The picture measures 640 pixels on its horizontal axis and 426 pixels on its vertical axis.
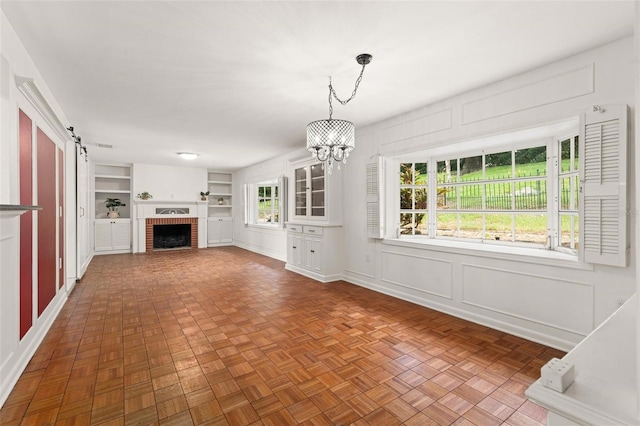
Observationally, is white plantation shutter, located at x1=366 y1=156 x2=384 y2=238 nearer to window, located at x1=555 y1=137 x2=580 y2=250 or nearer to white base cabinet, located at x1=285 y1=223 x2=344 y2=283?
white base cabinet, located at x1=285 y1=223 x2=344 y2=283

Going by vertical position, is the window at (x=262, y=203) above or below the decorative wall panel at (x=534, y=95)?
below

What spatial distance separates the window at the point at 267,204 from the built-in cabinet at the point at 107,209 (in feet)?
11.2

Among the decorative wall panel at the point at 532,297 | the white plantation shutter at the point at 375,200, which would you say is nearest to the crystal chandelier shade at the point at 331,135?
the white plantation shutter at the point at 375,200

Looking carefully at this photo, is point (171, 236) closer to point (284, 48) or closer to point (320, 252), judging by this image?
point (320, 252)

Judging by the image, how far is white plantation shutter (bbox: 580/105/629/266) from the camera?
7.23 feet

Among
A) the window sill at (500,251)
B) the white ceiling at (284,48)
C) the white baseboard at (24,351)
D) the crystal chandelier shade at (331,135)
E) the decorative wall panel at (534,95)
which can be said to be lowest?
the white baseboard at (24,351)

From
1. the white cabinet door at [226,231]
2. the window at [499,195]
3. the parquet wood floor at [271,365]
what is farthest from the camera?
the white cabinet door at [226,231]

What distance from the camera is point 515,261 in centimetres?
285

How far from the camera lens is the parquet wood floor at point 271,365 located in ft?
5.69

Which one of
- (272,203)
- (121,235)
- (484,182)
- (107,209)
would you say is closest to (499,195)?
(484,182)

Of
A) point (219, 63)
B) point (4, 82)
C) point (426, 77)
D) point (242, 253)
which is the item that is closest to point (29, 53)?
point (4, 82)

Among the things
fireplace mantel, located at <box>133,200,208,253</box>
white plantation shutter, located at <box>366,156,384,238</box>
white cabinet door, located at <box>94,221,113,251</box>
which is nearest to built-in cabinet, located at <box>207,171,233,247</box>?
fireplace mantel, located at <box>133,200,208,253</box>

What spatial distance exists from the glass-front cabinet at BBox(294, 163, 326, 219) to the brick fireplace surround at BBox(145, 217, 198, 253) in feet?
14.1

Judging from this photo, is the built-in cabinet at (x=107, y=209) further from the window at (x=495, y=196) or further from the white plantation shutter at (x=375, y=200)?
the window at (x=495, y=196)
